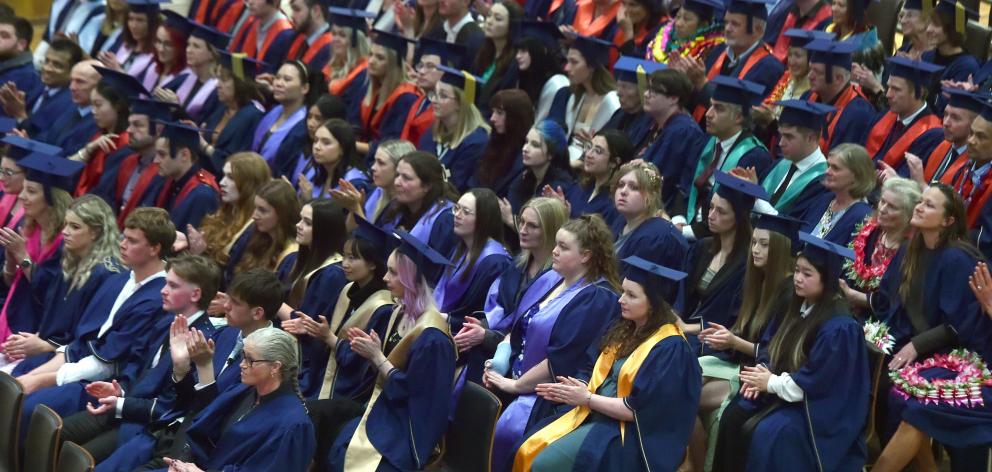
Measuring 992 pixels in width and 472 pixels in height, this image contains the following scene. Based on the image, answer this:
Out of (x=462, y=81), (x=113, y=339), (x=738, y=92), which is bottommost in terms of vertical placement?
(x=113, y=339)

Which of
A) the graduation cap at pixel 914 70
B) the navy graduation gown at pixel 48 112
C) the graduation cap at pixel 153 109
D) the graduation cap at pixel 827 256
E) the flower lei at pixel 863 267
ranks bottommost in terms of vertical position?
the navy graduation gown at pixel 48 112

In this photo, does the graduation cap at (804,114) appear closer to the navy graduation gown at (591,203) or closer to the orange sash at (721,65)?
the navy graduation gown at (591,203)

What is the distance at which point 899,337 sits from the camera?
6.12m

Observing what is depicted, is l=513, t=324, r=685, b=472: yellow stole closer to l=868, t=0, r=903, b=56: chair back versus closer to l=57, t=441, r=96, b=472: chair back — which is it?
l=57, t=441, r=96, b=472: chair back

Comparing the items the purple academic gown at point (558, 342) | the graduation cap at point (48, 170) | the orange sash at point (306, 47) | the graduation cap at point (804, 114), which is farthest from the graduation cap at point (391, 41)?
the purple academic gown at point (558, 342)

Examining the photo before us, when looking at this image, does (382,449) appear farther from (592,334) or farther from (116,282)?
(116,282)

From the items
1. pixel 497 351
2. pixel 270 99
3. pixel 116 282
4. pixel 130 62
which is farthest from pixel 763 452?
pixel 130 62

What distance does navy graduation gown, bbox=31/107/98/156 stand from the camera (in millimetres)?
10000

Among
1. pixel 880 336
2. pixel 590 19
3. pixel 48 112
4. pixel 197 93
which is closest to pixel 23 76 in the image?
pixel 48 112

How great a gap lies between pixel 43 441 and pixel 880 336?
11.3 feet

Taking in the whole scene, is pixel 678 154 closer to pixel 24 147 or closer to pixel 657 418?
pixel 657 418

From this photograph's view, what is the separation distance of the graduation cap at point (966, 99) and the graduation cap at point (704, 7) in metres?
2.51

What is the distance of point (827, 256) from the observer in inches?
222

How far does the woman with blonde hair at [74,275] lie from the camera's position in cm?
688
